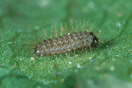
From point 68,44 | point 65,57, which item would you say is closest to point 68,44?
point 68,44

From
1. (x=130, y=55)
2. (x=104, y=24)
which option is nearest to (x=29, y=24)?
(x=104, y=24)

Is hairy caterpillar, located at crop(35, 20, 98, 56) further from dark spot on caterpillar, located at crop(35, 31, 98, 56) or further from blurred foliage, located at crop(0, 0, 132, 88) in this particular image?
blurred foliage, located at crop(0, 0, 132, 88)

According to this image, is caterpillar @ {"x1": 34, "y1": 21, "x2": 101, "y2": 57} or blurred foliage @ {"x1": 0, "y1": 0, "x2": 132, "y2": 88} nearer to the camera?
blurred foliage @ {"x1": 0, "y1": 0, "x2": 132, "y2": 88}

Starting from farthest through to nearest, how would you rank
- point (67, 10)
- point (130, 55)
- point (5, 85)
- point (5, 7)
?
point (67, 10) → point (5, 7) → point (130, 55) → point (5, 85)

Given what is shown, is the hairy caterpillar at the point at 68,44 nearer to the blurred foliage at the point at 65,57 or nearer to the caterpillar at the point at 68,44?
the caterpillar at the point at 68,44

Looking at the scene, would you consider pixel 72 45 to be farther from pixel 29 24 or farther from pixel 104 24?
pixel 29 24

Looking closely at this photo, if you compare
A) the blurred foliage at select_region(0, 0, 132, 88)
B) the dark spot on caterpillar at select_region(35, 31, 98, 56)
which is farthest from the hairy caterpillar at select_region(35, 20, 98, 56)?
the blurred foliage at select_region(0, 0, 132, 88)
